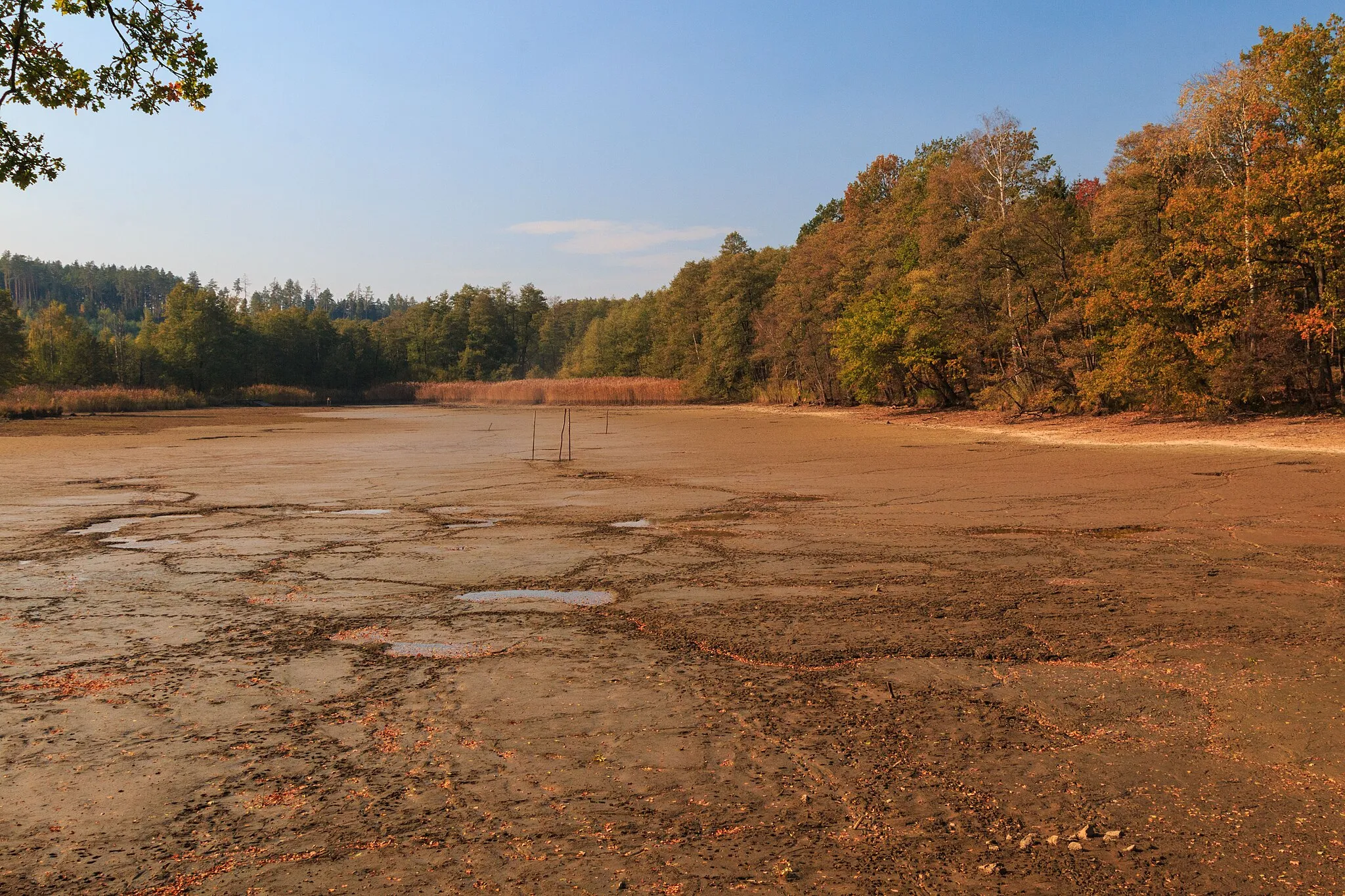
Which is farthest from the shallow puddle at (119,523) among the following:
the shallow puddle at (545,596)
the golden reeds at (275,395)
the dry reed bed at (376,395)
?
the golden reeds at (275,395)

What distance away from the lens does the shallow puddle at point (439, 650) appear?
6102 mm

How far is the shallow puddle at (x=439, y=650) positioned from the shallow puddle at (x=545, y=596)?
52.7 inches

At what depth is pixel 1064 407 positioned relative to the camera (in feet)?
118

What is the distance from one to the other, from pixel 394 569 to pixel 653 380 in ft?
240

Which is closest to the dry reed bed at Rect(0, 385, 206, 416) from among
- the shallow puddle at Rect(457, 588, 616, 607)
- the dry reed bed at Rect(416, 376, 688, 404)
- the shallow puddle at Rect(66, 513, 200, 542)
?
the dry reed bed at Rect(416, 376, 688, 404)

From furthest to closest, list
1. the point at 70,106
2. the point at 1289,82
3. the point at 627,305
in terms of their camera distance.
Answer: the point at 627,305 → the point at 1289,82 → the point at 70,106

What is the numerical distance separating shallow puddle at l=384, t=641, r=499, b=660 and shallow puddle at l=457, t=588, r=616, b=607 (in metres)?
1.34

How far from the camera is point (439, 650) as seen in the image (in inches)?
245

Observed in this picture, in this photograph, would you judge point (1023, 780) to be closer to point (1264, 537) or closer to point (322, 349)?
point (1264, 537)

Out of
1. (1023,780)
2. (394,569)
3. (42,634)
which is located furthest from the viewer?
(394,569)

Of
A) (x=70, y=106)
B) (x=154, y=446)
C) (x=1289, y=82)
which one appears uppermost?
(x=1289, y=82)

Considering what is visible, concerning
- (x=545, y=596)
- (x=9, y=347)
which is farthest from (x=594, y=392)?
(x=545, y=596)

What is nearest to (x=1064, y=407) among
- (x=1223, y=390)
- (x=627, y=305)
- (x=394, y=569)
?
(x=1223, y=390)

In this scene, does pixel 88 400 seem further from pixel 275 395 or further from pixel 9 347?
pixel 275 395
